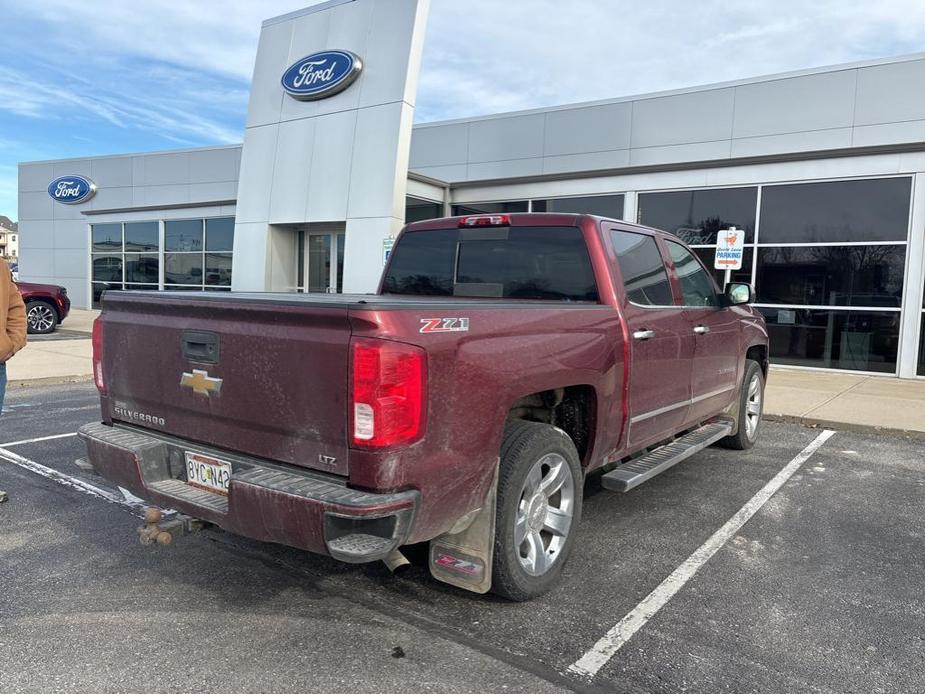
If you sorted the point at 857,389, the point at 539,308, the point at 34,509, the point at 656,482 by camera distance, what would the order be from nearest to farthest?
the point at 539,308 < the point at 34,509 < the point at 656,482 < the point at 857,389

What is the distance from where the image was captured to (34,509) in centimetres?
464

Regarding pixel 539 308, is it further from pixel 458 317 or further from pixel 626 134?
pixel 626 134

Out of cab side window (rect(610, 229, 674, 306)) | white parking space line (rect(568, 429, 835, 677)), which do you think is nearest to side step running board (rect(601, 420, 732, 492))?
white parking space line (rect(568, 429, 835, 677))

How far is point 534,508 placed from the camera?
3.41 meters

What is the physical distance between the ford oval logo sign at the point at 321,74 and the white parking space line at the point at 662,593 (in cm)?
1173

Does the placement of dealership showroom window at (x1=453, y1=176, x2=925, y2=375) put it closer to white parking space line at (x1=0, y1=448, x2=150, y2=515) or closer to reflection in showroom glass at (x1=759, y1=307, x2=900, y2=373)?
reflection in showroom glass at (x1=759, y1=307, x2=900, y2=373)

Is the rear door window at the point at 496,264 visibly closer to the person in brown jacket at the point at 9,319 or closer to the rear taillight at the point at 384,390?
the rear taillight at the point at 384,390

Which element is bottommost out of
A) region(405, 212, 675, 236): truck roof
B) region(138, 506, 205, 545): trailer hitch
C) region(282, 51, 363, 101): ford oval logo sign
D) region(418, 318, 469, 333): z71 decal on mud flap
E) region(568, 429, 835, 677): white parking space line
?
region(568, 429, 835, 677): white parking space line

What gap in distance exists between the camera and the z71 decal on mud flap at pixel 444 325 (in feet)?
8.79

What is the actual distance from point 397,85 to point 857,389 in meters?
9.80

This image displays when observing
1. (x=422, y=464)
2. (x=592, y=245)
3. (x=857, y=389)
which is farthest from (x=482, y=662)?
(x=857, y=389)

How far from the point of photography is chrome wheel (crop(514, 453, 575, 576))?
334cm

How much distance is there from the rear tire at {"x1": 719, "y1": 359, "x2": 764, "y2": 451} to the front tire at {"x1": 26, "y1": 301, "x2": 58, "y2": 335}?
53.6 feet

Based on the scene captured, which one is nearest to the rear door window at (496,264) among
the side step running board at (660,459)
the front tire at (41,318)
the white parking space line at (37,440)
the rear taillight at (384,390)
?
the side step running board at (660,459)
